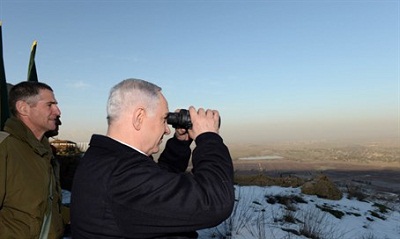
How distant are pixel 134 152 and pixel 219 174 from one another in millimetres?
382

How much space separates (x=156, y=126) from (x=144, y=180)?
12.3 inches

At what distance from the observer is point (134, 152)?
4.82 feet

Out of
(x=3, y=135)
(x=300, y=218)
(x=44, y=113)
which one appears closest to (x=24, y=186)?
(x=3, y=135)

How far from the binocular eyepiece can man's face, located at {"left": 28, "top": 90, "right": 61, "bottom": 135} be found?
5.77 ft

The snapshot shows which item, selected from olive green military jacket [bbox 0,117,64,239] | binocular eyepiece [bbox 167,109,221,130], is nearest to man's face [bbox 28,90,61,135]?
olive green military jacket [bbox 0,117,64,239]

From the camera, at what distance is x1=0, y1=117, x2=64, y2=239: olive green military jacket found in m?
2.38

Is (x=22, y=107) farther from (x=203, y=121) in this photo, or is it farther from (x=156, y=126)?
(x=203, y=121)

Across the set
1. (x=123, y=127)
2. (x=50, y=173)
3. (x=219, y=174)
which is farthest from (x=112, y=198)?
(x=50, y=173)

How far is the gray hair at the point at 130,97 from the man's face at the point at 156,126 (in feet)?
0.09

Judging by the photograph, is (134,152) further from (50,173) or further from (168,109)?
(50,173)

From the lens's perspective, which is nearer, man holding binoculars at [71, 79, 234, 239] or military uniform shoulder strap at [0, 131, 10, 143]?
man holding binoculars at [71, 79, 234, 239]

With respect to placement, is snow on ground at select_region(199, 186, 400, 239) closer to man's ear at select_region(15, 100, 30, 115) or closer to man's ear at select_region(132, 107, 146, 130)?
man's ear at select_region(15, 100, 30, 115)

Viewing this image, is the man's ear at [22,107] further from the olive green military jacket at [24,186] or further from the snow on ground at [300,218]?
the snow on ground at [300,218]

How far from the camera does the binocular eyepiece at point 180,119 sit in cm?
167
